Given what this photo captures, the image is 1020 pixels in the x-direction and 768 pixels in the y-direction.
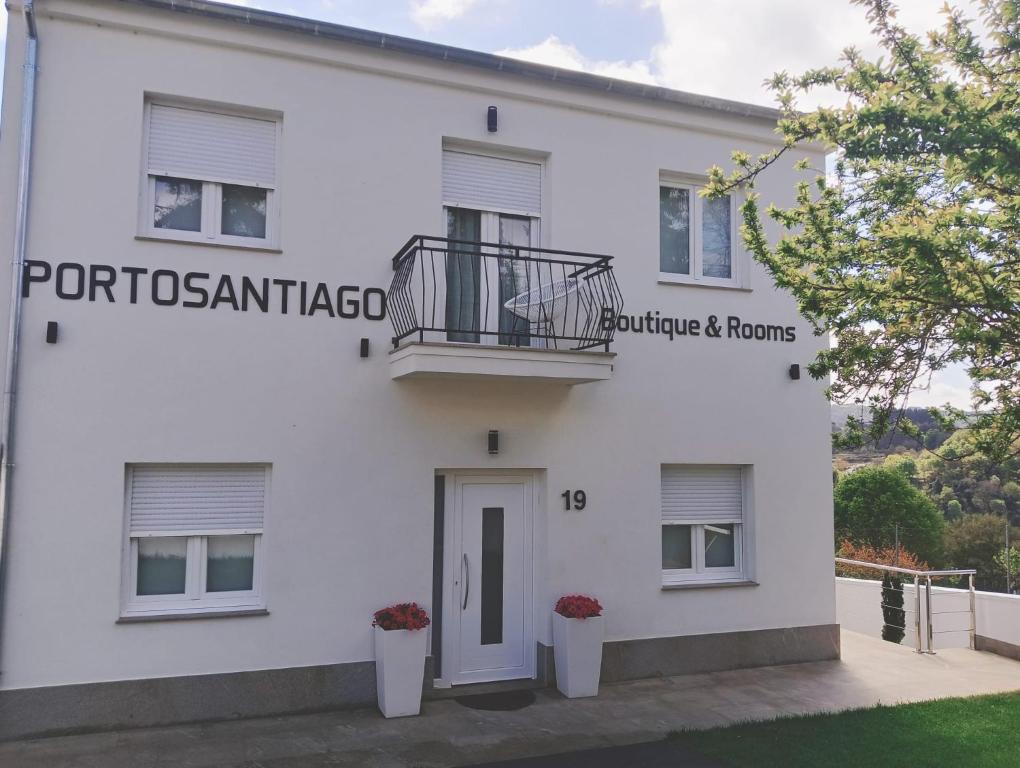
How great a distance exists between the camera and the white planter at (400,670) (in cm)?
694

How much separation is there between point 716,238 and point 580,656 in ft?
16.1

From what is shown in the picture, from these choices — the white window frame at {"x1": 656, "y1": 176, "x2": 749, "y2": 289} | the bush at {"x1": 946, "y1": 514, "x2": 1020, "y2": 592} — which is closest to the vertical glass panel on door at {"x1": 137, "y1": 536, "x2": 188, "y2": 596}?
the white window frame at {"x1": 656, "y1": 176, "x2": 749, "y2": 289}

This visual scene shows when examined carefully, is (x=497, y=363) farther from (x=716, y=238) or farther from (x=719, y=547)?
(x=719, y=547)

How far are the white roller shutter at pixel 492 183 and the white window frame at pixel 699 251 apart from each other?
1.46 meters

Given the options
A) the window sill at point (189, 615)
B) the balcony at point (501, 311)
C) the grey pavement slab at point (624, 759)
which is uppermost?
the balcony at point (501, 311)

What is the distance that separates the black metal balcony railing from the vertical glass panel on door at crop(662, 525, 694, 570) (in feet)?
7.38

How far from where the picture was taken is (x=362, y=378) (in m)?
7.50

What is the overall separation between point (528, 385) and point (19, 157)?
4893mm

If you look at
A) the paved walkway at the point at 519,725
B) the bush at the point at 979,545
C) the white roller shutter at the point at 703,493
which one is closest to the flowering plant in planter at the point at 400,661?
the paved walkway at the point at 519,725

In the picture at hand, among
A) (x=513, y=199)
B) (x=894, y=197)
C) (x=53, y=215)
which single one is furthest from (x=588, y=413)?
(x=53, y=215)

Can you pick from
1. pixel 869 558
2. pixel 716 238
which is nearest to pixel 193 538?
pixel 716 238

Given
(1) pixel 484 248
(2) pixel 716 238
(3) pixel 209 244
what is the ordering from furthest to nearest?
(2) pixel 716 238, (1) pixel 484 248, (3) pixel 209 244

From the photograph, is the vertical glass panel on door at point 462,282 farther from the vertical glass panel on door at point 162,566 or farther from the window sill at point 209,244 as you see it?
the vertical glass panel on door at point 162,566

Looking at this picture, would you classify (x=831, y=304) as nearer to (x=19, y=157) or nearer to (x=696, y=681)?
(x=696, y=681)
